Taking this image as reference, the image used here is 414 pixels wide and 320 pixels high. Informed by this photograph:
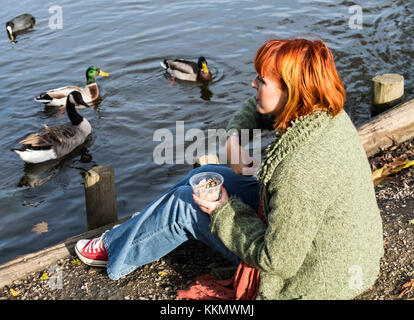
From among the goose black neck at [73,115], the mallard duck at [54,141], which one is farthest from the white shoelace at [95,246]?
the goose black neck at [73,115]

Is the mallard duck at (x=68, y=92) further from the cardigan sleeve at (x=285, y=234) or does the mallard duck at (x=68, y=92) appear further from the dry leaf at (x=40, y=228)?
the cardigan sleeve at (x=285, y=234)

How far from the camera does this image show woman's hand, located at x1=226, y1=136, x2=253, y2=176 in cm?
350

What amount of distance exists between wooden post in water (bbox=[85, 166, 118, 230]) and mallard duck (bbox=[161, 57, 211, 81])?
20.7 feet

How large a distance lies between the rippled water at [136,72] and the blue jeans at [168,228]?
3134 millimetres

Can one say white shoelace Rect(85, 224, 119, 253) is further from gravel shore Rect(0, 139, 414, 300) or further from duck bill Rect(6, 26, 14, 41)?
duck bill Rect(6, 26, 14, 41)

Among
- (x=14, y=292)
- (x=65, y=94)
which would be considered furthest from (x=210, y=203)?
(x=65, y=94)

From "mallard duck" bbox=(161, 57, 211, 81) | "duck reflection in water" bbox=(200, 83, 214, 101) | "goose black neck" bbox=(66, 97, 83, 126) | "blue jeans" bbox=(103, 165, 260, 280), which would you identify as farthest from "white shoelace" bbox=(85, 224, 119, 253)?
"mallard duck" bbox=(161, 57, 211, 81)

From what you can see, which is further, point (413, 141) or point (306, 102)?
point (413, 141)

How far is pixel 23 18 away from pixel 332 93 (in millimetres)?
13223

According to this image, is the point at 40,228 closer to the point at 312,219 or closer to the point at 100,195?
the point at 100,195

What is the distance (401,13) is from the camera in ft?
42.3

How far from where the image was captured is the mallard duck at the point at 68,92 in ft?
33.6
